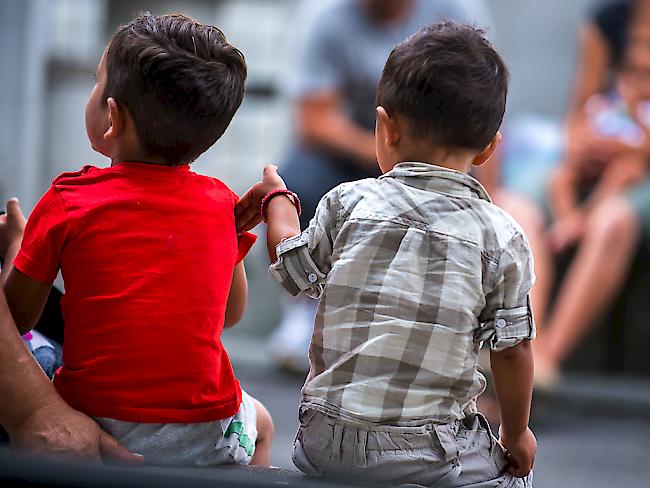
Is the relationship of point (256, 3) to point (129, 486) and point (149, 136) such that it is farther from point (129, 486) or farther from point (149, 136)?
point (129, 486)

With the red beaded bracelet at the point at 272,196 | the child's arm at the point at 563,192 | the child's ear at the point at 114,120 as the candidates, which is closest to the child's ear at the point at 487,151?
the red beaded bracelet at the point at 272,196

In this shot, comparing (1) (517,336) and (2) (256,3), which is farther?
(2) (256,3)

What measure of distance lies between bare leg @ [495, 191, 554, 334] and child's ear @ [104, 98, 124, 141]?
14.0 ft

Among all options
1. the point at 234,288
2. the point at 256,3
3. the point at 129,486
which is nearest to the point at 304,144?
the point at 256,3

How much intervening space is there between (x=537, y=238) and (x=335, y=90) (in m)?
1.35

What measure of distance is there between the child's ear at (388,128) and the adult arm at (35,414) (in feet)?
1.84

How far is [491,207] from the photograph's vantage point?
146 cm

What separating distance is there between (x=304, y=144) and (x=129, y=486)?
4653mm

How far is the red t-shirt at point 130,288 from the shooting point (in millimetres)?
1437

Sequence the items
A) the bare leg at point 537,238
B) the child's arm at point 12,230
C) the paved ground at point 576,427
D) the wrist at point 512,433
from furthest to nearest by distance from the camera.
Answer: the bare leg at point 537,238 < the paved ground at point 576,427 < the child's arm at point 12,230 < the wrist at point 512,433

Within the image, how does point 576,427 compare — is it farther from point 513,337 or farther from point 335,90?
point 513,337

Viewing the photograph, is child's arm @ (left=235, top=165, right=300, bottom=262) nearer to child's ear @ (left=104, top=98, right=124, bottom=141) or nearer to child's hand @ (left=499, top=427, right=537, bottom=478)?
child's ear @ (left=104, top=98, right=124, bottom=141)

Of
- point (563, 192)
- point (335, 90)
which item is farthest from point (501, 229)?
point (563, 192)

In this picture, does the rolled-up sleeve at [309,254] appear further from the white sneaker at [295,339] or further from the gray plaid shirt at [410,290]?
the white sneaker at [295,339]
